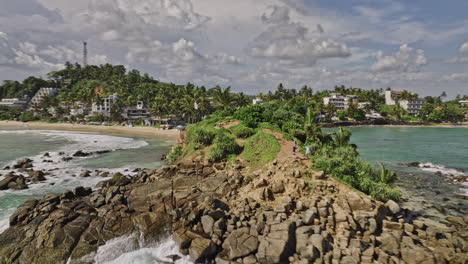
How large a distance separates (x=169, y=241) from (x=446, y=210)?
21679 mm

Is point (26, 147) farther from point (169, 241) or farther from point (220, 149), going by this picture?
point (169, 241)

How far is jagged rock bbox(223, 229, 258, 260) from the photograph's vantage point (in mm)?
13352

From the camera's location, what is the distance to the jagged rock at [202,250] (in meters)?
13.5

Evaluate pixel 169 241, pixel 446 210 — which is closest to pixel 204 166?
pixel 169 241

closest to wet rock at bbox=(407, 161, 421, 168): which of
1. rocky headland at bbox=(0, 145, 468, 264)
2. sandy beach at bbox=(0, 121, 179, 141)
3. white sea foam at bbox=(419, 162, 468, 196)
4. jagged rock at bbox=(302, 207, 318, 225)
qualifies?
white sea foam at bbox=(419, 162, 468, 196)

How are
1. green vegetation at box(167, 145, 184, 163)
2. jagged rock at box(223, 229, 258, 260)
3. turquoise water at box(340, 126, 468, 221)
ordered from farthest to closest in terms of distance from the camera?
green vegetation at box(167, 145, 184, 163) → turquoise water at box(340, 126, 468, 221) → jagged rock at box(223, 229, 258, 260)

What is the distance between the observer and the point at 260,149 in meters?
24.5

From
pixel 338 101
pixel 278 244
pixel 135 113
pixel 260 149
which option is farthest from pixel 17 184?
pixel 338 101

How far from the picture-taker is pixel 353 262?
12500mm

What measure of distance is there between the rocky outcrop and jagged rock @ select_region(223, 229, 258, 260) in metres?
0.05

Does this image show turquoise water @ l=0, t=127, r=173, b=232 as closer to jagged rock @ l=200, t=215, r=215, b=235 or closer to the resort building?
jagged rock @ l=200, t=215, r=215, b=235

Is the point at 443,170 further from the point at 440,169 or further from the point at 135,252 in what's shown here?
the point at 135,252

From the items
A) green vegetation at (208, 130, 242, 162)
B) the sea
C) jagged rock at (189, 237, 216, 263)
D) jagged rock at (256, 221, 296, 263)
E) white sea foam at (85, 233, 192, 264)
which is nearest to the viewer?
jagged rock at (256, 221, 296, 263)

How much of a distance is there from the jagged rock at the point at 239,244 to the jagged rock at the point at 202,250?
774 mm
